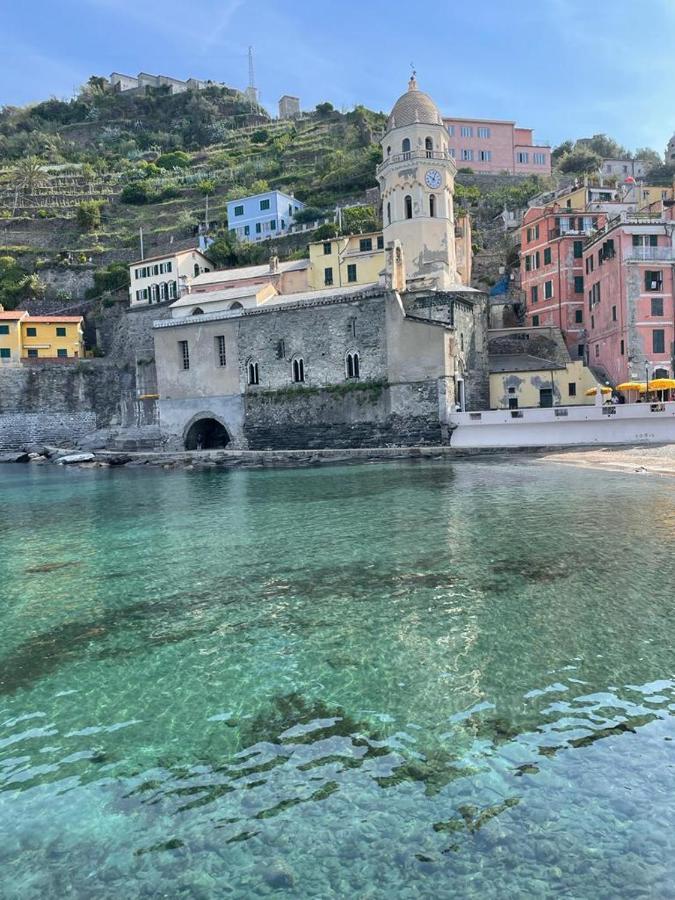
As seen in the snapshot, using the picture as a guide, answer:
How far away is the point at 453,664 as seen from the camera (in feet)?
20.7

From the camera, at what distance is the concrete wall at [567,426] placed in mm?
25047

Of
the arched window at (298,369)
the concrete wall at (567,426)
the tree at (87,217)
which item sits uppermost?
the tree at (87,217)

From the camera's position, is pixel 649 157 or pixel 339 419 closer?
pixel 339 419

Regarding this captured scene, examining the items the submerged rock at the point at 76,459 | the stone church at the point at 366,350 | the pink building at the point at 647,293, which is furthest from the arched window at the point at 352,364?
the submerged rock at the point at 76,459

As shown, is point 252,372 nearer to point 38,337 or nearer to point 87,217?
point 38,337

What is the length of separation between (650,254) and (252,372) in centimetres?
2036

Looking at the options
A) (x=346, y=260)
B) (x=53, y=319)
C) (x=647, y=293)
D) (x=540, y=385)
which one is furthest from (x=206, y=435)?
(x=647, y=293)

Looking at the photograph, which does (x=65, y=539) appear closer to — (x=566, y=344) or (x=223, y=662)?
(x=223, y=662)

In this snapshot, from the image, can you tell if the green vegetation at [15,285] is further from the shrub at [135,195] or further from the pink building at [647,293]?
the pink building at [647,293]

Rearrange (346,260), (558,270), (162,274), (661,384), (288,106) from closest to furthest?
(661,384)
(558,270)
(346,260)
(162,274)
(288,106)

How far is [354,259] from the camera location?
3894cm

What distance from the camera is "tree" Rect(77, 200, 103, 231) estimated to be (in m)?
57.7

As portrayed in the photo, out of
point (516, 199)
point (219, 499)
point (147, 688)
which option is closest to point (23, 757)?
point (147, 688)

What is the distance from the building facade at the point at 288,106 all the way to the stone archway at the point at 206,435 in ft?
226
